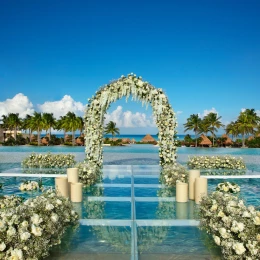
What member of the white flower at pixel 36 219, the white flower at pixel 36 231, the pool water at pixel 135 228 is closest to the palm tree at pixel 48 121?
the pool water at pixel 135 228

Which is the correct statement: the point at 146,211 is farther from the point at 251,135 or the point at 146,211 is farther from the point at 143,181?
the point at 251,135

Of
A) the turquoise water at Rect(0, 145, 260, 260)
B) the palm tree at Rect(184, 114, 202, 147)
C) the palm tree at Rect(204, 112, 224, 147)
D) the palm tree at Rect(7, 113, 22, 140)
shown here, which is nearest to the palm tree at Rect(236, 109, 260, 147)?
the palm tree at Rect(204, 112, 224, 147)

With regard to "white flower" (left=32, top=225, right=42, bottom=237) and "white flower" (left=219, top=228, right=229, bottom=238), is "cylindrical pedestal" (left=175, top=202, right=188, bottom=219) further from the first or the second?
"white flower" (left=32, top=225, right=42, bottom=237)

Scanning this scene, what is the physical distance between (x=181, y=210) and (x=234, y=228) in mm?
2117

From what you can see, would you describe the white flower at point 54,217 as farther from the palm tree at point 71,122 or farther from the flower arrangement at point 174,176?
the palm tree at point 71,122

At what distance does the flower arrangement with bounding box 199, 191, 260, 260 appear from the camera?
105 inches

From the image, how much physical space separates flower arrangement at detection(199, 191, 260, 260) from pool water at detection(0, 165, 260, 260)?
0.26 metres

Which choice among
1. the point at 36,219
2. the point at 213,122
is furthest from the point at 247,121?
the point at 36,219

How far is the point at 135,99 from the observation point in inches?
343

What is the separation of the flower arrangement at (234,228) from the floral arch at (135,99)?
17.1ft

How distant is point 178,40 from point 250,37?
4405 mm

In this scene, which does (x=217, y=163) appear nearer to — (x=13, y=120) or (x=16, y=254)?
(x=16, y=254)

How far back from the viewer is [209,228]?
3521mm

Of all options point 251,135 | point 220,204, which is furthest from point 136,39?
point 251,135
